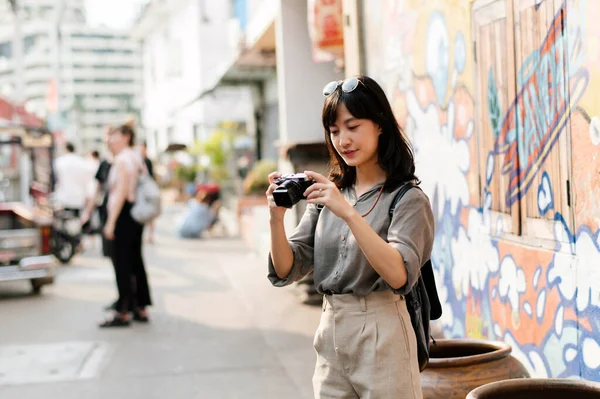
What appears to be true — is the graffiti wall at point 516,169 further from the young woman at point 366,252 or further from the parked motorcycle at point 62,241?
the parked motorcycle at point 62,241

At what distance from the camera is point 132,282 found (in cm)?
833

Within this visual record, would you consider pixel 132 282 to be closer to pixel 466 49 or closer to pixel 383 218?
pixel 466 49

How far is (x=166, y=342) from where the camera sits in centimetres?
763

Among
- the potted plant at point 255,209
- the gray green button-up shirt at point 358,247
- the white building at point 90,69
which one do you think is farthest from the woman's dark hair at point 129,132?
the white building at point 90,69

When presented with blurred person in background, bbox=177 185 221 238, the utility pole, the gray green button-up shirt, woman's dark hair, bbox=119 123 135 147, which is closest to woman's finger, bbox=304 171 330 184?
the gray green button-up shirt

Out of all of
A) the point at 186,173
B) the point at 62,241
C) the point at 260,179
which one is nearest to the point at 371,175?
the point at 62,241

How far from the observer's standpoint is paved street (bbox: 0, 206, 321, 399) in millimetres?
6091

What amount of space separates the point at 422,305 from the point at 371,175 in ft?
1.60

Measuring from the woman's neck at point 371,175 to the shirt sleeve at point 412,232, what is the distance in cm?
17

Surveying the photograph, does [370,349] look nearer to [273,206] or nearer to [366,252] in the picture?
[366,252]

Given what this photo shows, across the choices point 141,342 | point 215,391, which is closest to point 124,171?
point 141,342

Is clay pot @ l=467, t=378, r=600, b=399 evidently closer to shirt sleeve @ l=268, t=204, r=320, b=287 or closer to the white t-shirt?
shirt sleeve @ l=268, t=204, r=320, b=287

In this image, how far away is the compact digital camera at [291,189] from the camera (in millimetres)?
2670

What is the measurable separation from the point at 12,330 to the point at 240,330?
7.46ft
